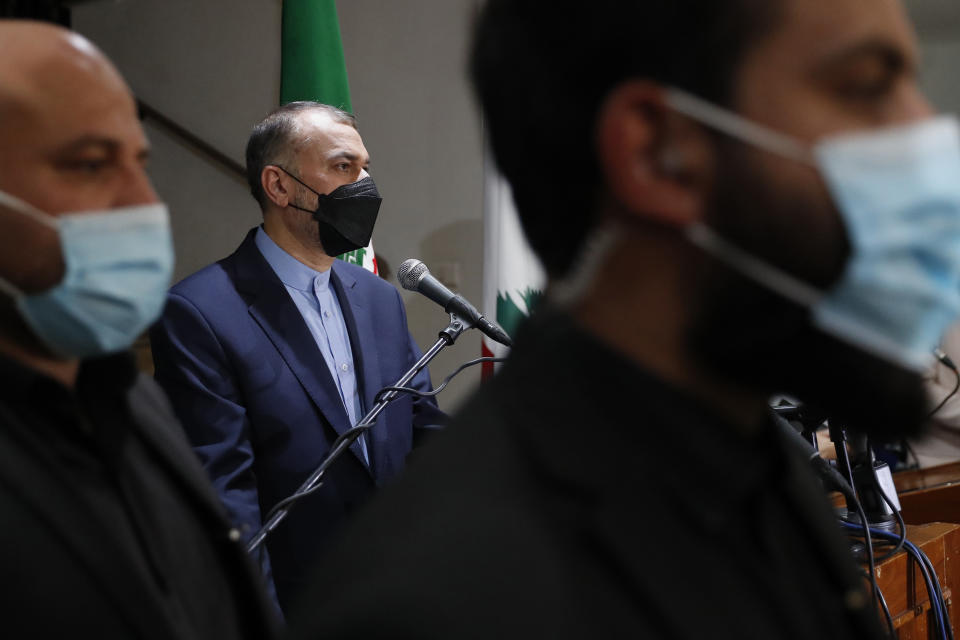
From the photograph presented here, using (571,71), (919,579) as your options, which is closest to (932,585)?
(919,579)

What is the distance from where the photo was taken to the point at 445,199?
14.0 ft

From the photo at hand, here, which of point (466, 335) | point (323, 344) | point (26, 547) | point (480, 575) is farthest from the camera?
point (466, 335)

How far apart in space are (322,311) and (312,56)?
1.41m

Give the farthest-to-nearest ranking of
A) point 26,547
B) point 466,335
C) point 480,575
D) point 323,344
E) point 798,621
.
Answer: point 466,335 → point 323,344 → point 26,547 → point 798,621 → point 480,575

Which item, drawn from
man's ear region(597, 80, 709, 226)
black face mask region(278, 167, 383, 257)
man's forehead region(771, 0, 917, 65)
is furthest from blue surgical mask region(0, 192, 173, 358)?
black face mask region(278, 167, 383, 257)

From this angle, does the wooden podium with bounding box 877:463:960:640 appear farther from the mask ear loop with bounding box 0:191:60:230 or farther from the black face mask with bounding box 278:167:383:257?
the mask ear loop with bounding box 0:191:60:230

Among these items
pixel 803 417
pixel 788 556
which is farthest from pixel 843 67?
pixel 803 417

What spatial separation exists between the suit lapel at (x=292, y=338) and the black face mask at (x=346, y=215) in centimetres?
22

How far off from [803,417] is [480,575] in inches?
54.8

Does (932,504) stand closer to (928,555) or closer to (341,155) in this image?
(928,555)

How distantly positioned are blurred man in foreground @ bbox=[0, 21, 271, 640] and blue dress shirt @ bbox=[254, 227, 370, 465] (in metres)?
1.13

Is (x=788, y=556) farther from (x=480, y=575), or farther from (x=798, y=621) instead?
(x=480, y=575)

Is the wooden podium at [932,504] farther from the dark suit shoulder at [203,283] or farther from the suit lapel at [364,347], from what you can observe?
the dark suit shoulder at [203,283]

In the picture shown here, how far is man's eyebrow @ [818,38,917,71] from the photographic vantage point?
2.07 feet
